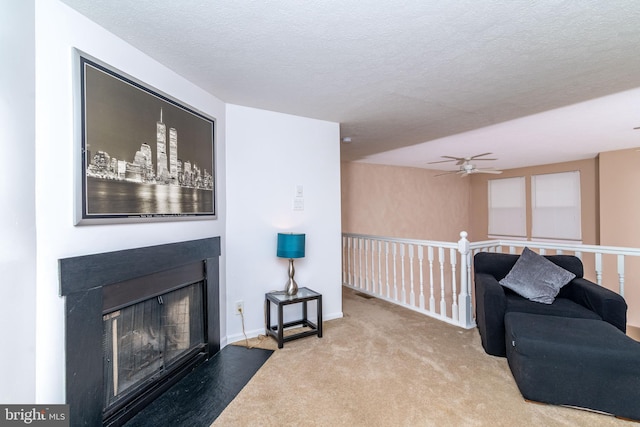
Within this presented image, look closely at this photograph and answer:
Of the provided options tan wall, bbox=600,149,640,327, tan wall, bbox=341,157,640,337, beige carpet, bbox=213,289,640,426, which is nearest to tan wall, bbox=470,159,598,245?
tan wall, bbox=341,157,640,337

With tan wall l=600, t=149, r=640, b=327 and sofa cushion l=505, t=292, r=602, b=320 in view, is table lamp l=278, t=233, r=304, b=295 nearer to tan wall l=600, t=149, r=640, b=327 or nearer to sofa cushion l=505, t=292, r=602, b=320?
sofa cushion l=505, t=292, r=602, b=320

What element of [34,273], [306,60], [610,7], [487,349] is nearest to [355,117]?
[306,60]

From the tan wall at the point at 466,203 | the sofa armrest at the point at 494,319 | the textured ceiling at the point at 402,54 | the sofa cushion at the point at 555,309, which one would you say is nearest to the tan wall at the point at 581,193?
the tan wall at the point at 466,203

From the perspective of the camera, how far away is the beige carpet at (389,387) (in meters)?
1.70

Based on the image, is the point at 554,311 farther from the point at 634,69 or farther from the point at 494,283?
the point at 634,69

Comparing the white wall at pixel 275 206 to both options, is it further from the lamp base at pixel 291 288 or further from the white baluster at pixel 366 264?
the white baluster at pixel 366 264

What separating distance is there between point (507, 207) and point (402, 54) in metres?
6.24

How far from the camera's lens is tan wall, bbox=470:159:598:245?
5.36m

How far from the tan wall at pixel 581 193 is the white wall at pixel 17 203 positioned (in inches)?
293

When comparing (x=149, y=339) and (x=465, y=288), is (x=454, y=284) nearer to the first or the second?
(x=465, y=288)

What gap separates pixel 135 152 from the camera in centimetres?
176

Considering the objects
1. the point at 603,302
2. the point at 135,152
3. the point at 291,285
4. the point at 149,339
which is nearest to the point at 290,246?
the point at 291,285

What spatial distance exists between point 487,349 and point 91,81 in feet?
10.8

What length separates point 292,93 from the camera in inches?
96.9
